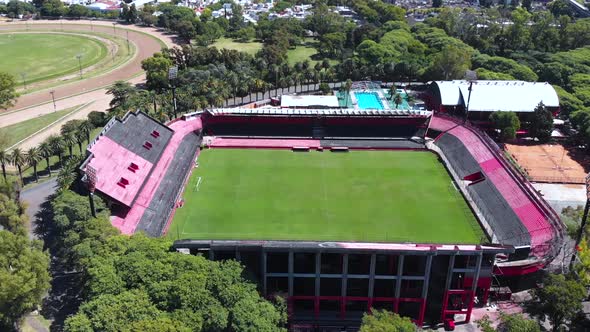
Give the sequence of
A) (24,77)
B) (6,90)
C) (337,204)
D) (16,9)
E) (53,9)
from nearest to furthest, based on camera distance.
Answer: (337,204), (6,90), (24,77), (16,9), (53,9)

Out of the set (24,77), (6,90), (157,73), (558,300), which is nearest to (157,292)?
(558,300)

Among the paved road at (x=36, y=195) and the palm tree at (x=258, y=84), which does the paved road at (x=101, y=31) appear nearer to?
the palm tree at (x=258, y=84)

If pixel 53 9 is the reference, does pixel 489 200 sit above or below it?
below

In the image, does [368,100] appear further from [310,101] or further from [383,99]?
[310,101]

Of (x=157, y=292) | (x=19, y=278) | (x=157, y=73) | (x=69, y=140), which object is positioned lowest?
(x=19, y=278)

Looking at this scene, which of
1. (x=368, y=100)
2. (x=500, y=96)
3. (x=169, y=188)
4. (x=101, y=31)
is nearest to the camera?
(x=169, y=188)

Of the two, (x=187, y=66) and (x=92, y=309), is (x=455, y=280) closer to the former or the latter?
(x=92, y=309)

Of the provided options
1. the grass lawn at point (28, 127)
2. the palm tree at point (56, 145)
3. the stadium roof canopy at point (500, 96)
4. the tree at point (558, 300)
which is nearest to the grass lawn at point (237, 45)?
the grass lawn at point (28, 127)
